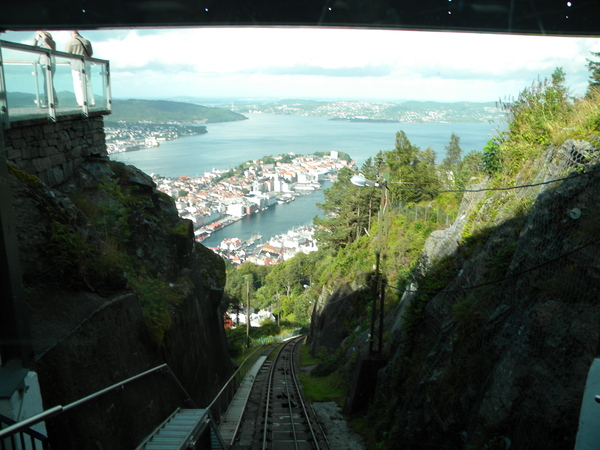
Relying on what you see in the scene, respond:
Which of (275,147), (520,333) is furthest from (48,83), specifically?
(275,147)

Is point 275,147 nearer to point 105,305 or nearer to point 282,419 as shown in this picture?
point 282,419

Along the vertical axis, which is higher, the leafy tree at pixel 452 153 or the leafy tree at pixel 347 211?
the leafy tree at pixel 452 153

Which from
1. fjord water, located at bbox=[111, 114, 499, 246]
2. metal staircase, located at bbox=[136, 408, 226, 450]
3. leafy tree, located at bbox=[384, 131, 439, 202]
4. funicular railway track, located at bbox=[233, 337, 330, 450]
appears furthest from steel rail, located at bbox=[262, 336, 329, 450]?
fjord water, located at bbox=[111, 114, 499, 246]

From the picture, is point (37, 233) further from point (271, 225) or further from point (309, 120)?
point (309, 120)

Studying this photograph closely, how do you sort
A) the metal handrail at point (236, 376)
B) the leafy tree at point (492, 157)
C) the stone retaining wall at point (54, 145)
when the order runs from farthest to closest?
1. the leafy tree at point (492, 157)
2. the metal handrail at point (236, 376)
3. the stone retaining wall at point (54, 145)

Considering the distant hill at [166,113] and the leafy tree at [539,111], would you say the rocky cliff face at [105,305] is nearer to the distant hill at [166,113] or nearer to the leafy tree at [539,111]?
the leafy tree at [539,111]

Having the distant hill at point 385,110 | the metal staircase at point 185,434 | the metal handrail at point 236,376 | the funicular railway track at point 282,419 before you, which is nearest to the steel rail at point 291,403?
the funicular railway track at point 282,419

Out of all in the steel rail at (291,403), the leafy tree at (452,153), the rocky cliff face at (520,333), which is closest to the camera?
the rocky cliff face at (520,333)
